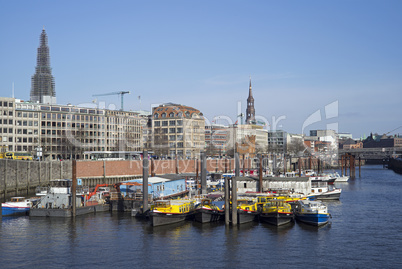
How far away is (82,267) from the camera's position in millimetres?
42156

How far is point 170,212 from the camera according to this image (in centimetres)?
5981

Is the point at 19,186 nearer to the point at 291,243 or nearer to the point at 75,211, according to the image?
the point at 75,211

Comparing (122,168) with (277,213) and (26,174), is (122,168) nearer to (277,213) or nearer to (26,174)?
(26,174)

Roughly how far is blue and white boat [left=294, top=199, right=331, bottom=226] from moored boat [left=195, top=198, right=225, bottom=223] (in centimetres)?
972

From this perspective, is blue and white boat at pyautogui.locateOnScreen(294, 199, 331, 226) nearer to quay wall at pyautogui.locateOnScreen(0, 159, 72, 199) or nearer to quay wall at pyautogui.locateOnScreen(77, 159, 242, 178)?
quay wall at pyautogui.locateOnScreen(77, 159, 242, 178)

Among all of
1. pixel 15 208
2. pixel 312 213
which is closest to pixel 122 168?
pixel 15 208

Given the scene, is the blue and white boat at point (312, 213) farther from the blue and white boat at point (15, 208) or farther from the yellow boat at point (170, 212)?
the blue and white boat at point (15, 208)

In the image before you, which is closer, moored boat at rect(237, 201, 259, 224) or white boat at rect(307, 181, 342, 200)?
moored boat at rect(237, 201, 259, 224)

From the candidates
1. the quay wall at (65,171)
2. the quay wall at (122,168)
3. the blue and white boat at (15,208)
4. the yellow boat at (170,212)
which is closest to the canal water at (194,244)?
the yellow boat at (170,212)

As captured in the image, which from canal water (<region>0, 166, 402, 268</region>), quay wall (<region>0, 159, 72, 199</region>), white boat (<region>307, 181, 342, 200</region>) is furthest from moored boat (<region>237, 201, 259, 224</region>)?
quay wall (<region>0, 159, 72, 199</region>)

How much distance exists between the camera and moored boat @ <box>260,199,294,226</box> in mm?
59562

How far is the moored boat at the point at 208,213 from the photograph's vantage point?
60.7m

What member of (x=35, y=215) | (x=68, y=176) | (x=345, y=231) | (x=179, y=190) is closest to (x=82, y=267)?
(x=35, y=215)

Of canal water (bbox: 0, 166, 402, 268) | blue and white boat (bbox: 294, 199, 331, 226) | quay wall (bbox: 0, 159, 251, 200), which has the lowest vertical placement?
canal water (bbox: 0, 166, 402, 268)
